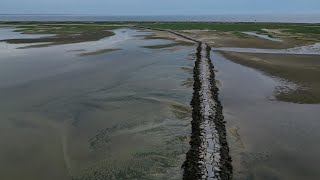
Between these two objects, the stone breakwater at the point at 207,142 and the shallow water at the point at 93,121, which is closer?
the stone breakwater at the point at 207,142


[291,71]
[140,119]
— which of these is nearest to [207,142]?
[140,119]

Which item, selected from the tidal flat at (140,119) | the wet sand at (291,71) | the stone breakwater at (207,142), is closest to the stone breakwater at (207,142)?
the stone breakwater at (207,142)

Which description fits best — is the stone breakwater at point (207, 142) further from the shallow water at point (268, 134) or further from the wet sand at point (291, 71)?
the wet sand at point (291, 71)

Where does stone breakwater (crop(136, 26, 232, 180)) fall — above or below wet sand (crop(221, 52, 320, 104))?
above

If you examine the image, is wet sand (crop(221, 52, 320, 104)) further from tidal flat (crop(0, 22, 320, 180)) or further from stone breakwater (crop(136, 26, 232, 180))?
stone breakwater (crop(136, 26, 232, 180))

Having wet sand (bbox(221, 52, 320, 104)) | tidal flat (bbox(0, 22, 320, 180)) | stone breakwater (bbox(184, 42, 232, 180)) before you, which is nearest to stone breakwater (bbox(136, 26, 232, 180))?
stone breakwater (bbox(184, 42, 232, 180))

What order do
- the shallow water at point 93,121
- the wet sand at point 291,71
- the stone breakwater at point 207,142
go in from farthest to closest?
the wet sand at point 291,71
the shallow water at point 93,121
the stone breakwater at point 207,142

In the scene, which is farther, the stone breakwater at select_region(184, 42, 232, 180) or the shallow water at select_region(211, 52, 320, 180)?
the shallow water at select_region(211, 52, 320, 180)
